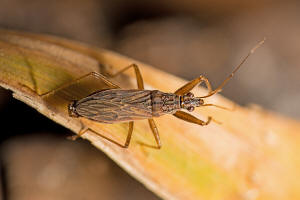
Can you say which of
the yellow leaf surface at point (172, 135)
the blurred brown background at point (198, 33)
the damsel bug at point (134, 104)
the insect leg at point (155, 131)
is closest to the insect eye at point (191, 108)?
the damsel bug at point (134, 104)

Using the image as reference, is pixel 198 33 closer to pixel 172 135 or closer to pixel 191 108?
pixel 191 108

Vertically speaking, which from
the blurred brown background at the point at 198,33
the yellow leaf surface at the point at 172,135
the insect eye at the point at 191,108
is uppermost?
the blurred brown background at the point at 198,33

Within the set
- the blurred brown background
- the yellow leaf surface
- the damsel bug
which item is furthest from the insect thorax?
the blurred brown background

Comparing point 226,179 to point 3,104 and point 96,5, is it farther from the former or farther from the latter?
point 96,5

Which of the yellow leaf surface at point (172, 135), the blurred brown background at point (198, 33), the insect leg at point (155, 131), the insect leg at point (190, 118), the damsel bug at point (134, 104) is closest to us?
the yellow leaf surface at point (172, 135)

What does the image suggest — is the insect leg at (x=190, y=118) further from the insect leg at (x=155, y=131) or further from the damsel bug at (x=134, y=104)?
the insect leg at (x=155, y=131)

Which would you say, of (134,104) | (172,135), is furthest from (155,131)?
(134,104)

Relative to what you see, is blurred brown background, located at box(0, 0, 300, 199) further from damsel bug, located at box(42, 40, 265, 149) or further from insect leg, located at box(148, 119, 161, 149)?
insect leg, located at box(148, 119, 161, 149)
